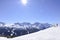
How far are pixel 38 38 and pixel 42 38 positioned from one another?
0.29 m

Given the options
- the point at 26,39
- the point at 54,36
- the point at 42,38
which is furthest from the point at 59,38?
the point at 26,39

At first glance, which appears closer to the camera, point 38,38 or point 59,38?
point 59,38

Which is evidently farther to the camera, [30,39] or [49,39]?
[30,39]

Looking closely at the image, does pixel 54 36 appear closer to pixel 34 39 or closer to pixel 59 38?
pixel 59 38

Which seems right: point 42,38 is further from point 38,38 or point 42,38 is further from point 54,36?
point 54,36

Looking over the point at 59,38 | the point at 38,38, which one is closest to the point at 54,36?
the point at 59,38

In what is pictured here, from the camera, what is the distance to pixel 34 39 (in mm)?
7668

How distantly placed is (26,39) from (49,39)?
1637mm

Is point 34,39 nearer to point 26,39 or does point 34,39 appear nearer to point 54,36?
point 26,39

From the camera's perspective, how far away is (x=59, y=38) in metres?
7.24

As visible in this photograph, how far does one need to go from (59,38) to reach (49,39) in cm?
62

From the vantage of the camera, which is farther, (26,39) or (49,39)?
(26,39)

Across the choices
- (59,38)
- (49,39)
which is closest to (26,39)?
(49,39)

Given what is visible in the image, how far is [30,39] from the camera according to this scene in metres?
7.82
